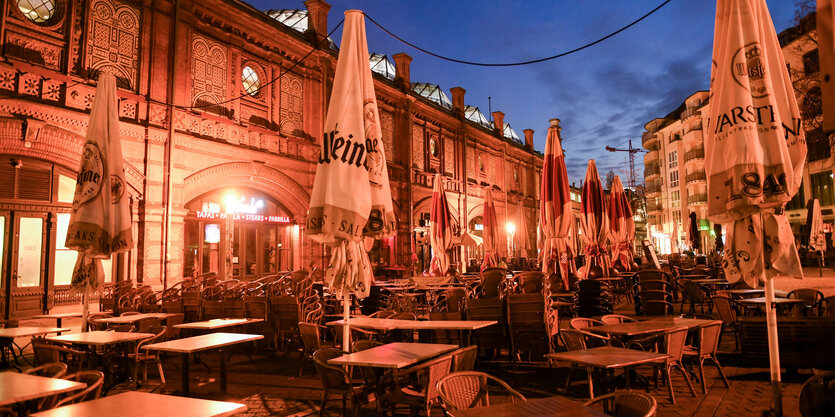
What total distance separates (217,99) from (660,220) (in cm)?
6000

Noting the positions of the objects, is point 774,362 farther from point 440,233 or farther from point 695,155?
point 695,155

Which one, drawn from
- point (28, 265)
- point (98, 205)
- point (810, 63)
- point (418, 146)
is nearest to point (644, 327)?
point (98, 205)

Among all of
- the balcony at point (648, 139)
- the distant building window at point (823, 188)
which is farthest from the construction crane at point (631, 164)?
the distant building window at point (823, 188)

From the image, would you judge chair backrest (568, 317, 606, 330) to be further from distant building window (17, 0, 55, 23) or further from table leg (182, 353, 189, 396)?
distant building window (17, 0, 55, 23)

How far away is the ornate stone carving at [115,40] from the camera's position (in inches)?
499

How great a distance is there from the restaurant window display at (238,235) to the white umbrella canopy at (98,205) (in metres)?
8.02

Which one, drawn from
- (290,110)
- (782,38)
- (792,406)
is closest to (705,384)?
(792,406)

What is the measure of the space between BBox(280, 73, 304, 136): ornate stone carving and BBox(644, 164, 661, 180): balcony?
185 ft

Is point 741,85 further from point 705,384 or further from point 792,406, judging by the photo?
point 705,384

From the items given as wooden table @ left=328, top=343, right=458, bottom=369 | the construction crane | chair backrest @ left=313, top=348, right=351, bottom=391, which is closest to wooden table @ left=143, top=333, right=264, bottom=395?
chair backrest @ left=313, top=348, right=351, bottom=391

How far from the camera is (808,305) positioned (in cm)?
759

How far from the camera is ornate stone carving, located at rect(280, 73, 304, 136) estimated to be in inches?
700

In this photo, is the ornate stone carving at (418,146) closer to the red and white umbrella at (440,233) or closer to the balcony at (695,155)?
the red and white umbrella at (440,233)

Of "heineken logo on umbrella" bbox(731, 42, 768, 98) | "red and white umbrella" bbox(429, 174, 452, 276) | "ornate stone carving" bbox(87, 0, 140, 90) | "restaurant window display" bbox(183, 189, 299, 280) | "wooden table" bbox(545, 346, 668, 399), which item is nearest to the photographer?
"heineken logo on umbrella" bbox(731, 42, 768, 98)
